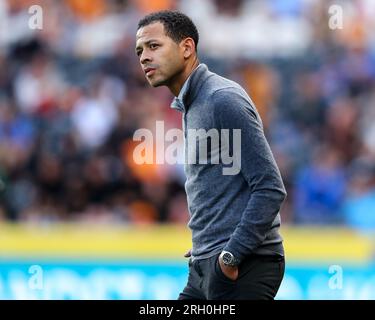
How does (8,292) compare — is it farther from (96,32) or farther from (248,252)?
(248,252)

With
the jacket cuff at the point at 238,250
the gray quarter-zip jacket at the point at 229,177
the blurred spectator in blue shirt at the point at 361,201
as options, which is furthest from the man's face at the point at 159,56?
the blurred spectator in blue shirt at the point at 361,201

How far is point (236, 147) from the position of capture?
474 cm

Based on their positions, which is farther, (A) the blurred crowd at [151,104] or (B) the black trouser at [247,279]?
(A) the blurred crowd at [151,104]

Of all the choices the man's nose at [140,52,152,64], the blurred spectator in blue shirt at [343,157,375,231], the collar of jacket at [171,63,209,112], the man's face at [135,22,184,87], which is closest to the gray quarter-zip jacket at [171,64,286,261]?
the collar of jacket at [171,63,209,112]

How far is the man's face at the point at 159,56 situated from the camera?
201 inches

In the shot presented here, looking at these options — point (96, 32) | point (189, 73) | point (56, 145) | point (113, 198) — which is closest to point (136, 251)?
point (113, 198)

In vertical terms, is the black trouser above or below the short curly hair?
below

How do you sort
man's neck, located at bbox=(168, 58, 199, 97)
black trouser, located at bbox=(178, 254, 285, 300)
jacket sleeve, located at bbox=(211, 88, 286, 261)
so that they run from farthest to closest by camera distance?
man's neck, located at bbox=(168, 58, 199, 97) → black trouser, located at bbox=(178, 254, 285, 300) → jacket sleeve, located at bbox=(211, 88, 286, 261)

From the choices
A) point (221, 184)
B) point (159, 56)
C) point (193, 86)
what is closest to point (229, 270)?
point (221, 184)

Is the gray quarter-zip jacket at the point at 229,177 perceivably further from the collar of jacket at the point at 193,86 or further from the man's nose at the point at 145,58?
the man's nose at the point at 145,58

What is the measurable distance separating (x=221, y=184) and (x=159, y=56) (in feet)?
2.30

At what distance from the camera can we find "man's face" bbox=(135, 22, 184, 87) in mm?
5098

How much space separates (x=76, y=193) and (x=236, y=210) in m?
6.60

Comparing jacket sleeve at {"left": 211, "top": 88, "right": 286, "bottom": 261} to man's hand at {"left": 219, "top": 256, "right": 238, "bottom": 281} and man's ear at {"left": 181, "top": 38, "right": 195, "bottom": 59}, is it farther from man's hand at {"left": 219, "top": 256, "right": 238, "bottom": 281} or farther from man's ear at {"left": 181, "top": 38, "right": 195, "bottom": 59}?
man's ear at {"left": 181, "top": 38, "right": 195, "bottom": 59}
